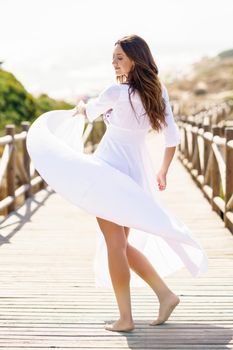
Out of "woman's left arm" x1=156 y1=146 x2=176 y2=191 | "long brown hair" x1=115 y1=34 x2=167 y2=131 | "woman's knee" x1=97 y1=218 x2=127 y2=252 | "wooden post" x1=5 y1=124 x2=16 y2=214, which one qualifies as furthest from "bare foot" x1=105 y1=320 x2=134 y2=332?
"wooden post" x1=5 y1=124 x2=16 y2=214

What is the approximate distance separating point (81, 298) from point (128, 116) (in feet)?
4.94

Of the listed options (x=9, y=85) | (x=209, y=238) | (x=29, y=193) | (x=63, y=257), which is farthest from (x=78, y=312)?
(x=9, y=85)

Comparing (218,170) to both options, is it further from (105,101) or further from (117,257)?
(105,101)

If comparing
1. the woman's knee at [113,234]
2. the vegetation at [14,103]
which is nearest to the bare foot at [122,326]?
the woman's knee at [113,234]

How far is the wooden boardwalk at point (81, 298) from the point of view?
3.87m

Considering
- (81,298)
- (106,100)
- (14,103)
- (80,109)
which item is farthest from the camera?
(14,103)

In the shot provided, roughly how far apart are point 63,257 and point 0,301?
1.59 m

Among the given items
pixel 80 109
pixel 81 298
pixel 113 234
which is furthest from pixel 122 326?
pixel 80 109

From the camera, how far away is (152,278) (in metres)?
4.03

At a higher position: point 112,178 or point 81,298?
point 112,178

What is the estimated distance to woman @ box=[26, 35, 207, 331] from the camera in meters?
3.72

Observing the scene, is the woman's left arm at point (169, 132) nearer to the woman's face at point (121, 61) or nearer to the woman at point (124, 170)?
the woman at point (124, 170)

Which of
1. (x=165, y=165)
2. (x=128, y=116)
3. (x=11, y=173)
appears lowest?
(x=11, y=173)

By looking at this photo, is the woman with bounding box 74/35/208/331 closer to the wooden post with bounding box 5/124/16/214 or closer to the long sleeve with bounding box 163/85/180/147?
the long sleeve with bounding box 163/85/180/147
